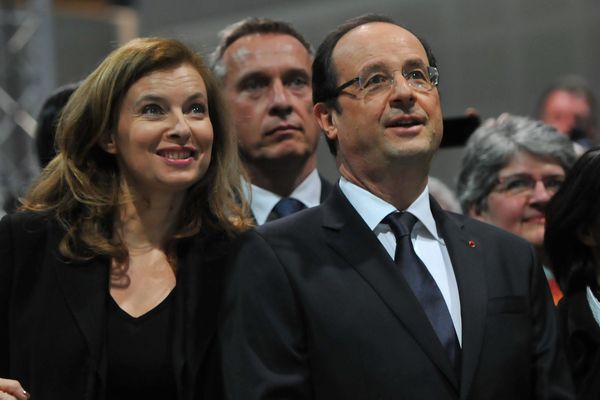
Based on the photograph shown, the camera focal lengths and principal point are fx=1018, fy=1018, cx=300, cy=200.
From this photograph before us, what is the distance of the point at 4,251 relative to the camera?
102 inches

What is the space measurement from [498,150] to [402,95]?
1140 mm

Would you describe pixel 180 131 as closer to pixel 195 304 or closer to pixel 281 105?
pixel 195 304

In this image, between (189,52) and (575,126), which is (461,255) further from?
(575,126)

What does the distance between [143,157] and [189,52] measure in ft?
1.09

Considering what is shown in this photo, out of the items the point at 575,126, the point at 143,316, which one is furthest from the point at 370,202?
the point at 575,126

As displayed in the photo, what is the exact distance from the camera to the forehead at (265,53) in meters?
3.52

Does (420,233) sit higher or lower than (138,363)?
higher

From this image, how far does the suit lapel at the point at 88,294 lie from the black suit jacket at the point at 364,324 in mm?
307

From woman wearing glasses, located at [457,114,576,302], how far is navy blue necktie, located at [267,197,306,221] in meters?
0.62

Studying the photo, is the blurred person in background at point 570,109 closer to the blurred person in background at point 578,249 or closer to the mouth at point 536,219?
the mouth at point 536,219

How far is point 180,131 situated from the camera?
2.62 metres

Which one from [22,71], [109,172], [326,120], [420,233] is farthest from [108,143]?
[22,71]

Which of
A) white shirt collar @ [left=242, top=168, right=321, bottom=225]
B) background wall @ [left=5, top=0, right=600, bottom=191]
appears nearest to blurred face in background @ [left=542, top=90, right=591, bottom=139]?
white shirt collar @ [left=242, top=168, right=321, bottom=225]

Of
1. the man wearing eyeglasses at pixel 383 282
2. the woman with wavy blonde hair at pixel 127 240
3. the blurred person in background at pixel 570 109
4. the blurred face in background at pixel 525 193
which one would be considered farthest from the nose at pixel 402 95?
the blurred person in background at pixel 570 109
